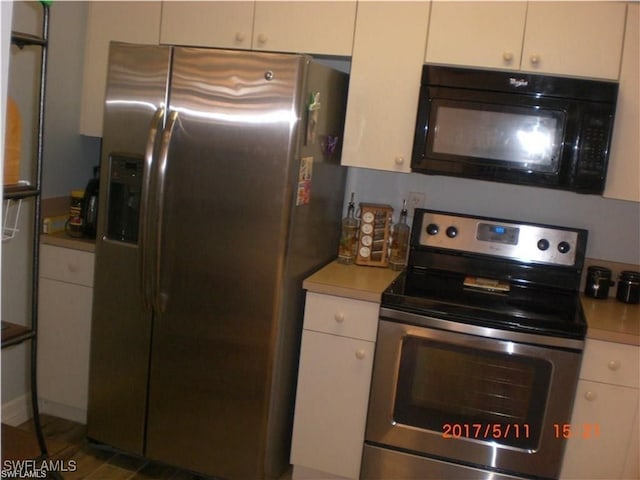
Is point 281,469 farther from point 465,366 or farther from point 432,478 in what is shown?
point 465,366

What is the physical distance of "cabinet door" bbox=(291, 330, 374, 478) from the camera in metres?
2.39

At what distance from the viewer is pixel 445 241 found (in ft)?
9.07

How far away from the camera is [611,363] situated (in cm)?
218

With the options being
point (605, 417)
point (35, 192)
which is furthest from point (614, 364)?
point (35, 192)

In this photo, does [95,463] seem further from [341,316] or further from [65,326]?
[341,316]

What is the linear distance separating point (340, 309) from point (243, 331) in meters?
0.36

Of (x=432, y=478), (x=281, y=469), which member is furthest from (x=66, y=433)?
(x=432, y=478)

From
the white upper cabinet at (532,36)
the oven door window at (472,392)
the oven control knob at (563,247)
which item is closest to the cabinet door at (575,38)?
the white upper cabinet at (532,36)

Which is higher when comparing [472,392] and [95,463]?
[472,392]

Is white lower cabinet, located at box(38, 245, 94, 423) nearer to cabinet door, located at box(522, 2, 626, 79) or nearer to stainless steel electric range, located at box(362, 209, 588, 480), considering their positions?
stainless steel electric range, located at box(362, 209, 588, 480)

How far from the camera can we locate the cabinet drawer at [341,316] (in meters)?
2.35

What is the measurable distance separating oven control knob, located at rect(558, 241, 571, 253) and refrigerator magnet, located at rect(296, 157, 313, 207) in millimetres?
1048

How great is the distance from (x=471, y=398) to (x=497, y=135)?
0.95m

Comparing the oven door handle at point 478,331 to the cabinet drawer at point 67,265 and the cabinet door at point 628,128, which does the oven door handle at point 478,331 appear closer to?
the cabinet door at point 628,128
